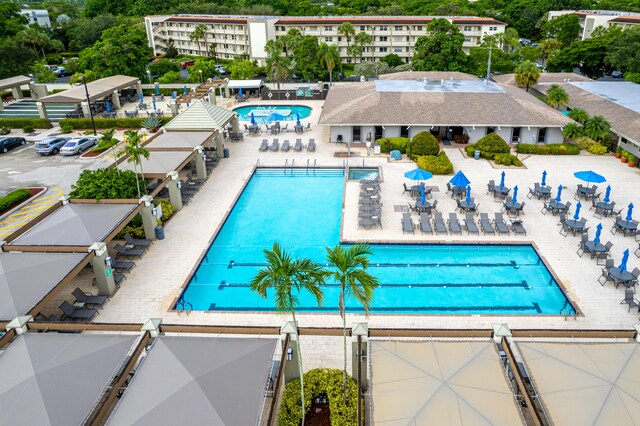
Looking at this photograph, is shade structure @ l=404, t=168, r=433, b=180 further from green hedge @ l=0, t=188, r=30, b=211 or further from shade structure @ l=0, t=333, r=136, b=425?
green hedge @ l=0, t=188, r=30, b=211

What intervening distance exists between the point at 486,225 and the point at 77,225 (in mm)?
19424

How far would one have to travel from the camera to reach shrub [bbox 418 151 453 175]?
3209cm

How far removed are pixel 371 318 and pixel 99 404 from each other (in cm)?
981

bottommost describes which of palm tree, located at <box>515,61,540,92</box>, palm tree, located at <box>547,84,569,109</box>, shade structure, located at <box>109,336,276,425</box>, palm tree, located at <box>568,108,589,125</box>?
shade structure, located at <box>109,336,276,425</box>

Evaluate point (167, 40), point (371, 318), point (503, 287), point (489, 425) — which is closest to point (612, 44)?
point (503, 287)

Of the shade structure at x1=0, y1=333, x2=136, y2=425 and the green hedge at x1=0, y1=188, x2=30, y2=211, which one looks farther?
the green hedge at x1=0, y1=188, x2=30, y2=211

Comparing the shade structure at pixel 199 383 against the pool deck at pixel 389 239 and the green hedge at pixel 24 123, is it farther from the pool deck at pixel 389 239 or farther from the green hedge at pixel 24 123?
the green hedge at pixel 24 123

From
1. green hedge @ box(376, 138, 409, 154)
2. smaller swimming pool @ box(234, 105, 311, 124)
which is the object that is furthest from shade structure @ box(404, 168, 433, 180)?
smaller swimming pool @ box(234, 105, 311, 124)

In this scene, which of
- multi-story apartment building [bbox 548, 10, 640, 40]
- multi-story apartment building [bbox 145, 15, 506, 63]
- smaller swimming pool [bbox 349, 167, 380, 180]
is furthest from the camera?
multi-story apartment building [bbox 548, 10, 640, 40]

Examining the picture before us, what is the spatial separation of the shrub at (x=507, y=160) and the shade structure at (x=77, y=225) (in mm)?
23969

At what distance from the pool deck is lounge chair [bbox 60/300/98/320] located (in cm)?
46

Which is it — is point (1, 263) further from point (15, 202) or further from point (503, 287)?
point (503, 287)

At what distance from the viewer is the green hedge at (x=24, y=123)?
45156 millimetres

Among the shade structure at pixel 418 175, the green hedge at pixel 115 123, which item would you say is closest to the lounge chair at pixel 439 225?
the shade structure at pixel 418 175
